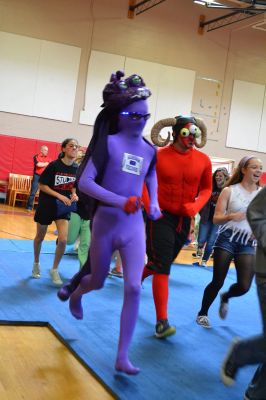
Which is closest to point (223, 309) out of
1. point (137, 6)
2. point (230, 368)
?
point (230, 368)

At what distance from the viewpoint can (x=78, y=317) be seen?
380cm

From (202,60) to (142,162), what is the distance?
13769mm

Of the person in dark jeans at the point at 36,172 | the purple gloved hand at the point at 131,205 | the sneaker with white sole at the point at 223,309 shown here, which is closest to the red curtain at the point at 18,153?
the person in dark jeans at the point at 36,172

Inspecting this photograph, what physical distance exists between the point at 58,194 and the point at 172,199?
167 cm

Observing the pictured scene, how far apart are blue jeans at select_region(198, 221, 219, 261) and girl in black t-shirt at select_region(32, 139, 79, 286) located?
355 cm

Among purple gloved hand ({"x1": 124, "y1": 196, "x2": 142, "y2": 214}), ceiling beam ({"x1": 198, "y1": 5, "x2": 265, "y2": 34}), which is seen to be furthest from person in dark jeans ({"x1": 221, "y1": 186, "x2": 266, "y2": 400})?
ceiling beam ({"x1": 198, "y1": 5, "x2": 265, "y2": 34})

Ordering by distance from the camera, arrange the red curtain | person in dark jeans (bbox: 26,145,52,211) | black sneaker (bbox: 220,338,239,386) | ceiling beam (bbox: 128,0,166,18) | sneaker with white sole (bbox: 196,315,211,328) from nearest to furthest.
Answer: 1. black sneaker (bbox: 220,338,239,386)
2. sneaker with white sole (bbox: 196,315,211,328)
3. person in dark jeans (bbox: 26,145,52,211)
4. the red curtain
5. ceiling beam (bbox: 128,0,166,18)

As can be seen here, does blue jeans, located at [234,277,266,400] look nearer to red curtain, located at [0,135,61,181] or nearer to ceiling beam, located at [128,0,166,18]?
red curtain, located at [0,135,61,181]

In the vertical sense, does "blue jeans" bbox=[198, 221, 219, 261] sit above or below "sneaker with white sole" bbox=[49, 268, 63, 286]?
above

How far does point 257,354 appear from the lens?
8.89 feet

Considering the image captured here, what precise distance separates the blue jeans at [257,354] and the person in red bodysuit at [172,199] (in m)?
1.27

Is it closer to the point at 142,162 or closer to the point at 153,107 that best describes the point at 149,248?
the point at 142,162

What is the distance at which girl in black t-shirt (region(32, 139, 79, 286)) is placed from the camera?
18.0 feet

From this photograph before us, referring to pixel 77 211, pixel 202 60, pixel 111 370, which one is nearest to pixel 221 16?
pixel 202 60
